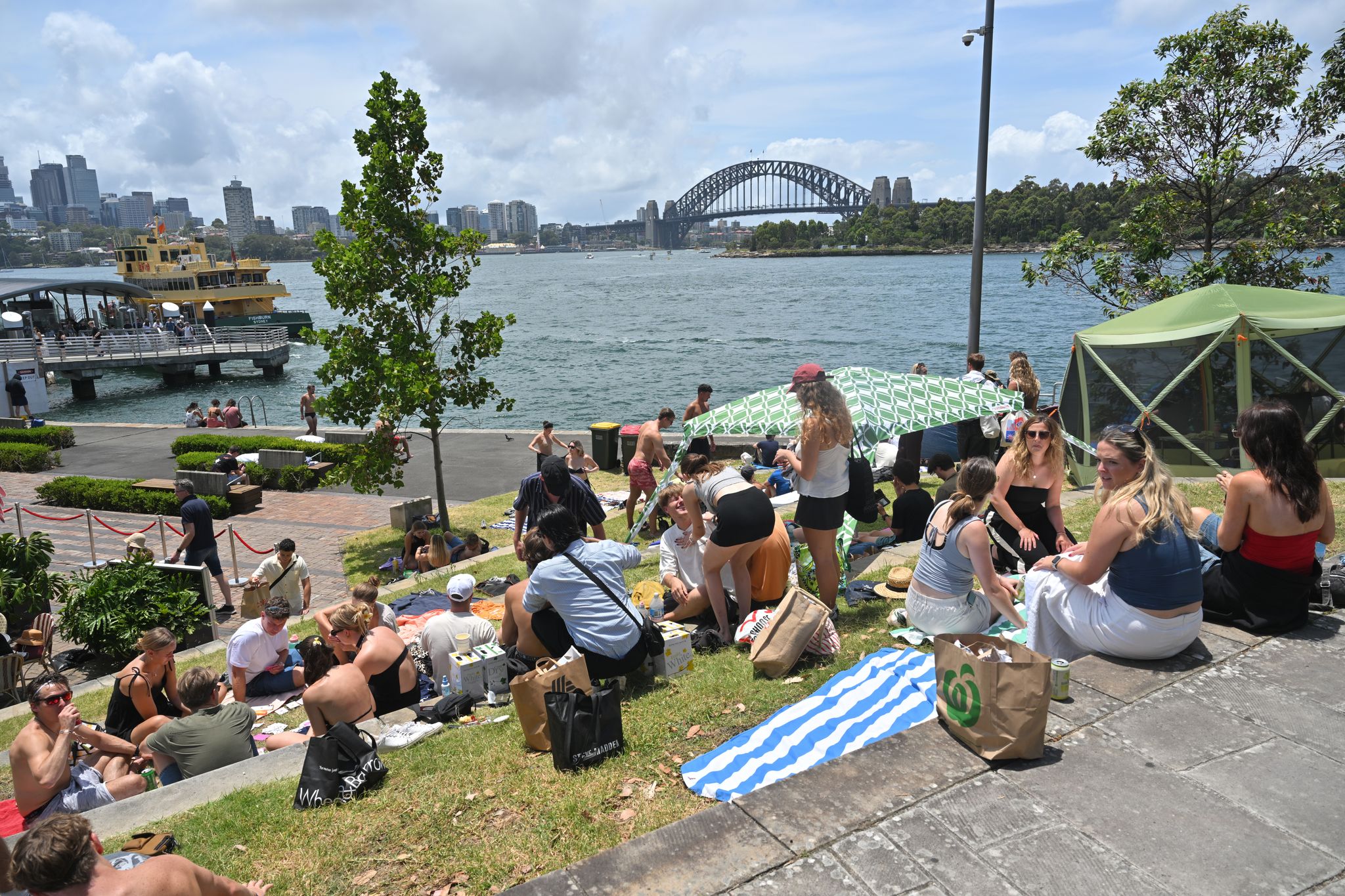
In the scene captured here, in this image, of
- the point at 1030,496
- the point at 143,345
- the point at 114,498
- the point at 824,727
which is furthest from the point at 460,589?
the point at 143,345

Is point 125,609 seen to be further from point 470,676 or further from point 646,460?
point 646,460

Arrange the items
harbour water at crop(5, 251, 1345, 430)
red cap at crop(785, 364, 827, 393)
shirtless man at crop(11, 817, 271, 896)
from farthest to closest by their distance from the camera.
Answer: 1. harbour water at crop(5, 251, 1345, 430)
2. red cap at crop(785, 364, 827, 393)
3. shirtless man at crop(11, 817, 271, 896)

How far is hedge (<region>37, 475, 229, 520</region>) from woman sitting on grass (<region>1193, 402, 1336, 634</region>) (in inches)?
563

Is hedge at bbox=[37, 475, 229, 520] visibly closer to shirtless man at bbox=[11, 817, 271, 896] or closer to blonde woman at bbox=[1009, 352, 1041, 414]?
blonde woman at bbox=[1009, 352, 1041, 414]

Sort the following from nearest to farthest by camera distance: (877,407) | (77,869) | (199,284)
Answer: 1. (77,869)
2. (877,407)
3. (199,284)

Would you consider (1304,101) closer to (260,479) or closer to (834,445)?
(834,445)

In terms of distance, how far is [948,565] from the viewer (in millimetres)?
5430

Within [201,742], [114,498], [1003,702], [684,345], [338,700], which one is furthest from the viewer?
[684,345]

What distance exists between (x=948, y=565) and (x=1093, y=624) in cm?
90

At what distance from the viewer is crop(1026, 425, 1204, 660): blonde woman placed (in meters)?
4.52

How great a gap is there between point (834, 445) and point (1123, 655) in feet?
7.41

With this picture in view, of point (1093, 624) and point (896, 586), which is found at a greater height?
point (1093, 624)

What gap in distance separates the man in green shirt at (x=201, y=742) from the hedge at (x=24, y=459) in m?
17.8

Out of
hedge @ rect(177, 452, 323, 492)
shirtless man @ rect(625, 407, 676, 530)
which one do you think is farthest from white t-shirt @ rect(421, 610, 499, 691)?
hedge @ rect(177, 452, 323, 492)
